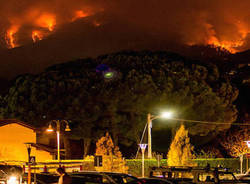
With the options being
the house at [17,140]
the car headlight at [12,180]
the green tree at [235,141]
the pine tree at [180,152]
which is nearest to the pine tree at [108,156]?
the pine tree at [180,152]

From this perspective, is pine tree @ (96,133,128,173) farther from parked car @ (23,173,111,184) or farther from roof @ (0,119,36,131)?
roof @ (0,119,36,131)

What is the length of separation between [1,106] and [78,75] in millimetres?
9578

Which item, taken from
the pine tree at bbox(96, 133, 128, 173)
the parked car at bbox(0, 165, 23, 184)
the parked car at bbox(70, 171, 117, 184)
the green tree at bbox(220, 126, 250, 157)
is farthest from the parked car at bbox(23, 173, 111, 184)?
the green tree at bbox(220, 126, 250, 157)

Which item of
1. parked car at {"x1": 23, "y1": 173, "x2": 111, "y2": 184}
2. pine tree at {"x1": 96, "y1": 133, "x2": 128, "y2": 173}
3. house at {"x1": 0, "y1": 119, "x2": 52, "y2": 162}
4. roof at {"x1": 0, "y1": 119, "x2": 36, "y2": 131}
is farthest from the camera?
house at {"x1": 0, "y1": 119, "x2": 52, "y2": 162}

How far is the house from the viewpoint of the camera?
48.4 m

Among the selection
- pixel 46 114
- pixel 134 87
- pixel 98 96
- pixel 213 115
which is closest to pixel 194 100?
pixel 213 115

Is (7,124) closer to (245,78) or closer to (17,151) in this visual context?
(17,151)

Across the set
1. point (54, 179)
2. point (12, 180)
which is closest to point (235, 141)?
point (12, 180)

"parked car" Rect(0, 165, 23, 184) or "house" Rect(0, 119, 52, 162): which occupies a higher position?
"house" Rect(0, 119, 52, 162)

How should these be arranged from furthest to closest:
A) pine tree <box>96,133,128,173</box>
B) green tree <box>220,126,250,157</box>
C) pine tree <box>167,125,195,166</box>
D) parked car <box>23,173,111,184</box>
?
1. green tree <box>220,126,250,157</box>
2. pine tree <box>167,125,195,166</box>
3. pine tree <box>96,133,128,173</box>
4. parked car <box>23,173,111,184</box>

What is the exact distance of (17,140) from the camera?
49531mm

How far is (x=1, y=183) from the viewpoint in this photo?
80.0ft

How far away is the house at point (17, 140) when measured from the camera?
48.4 m

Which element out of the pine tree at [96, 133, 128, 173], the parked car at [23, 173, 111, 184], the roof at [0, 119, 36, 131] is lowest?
the parked car at [23, 173, 111, 184]
